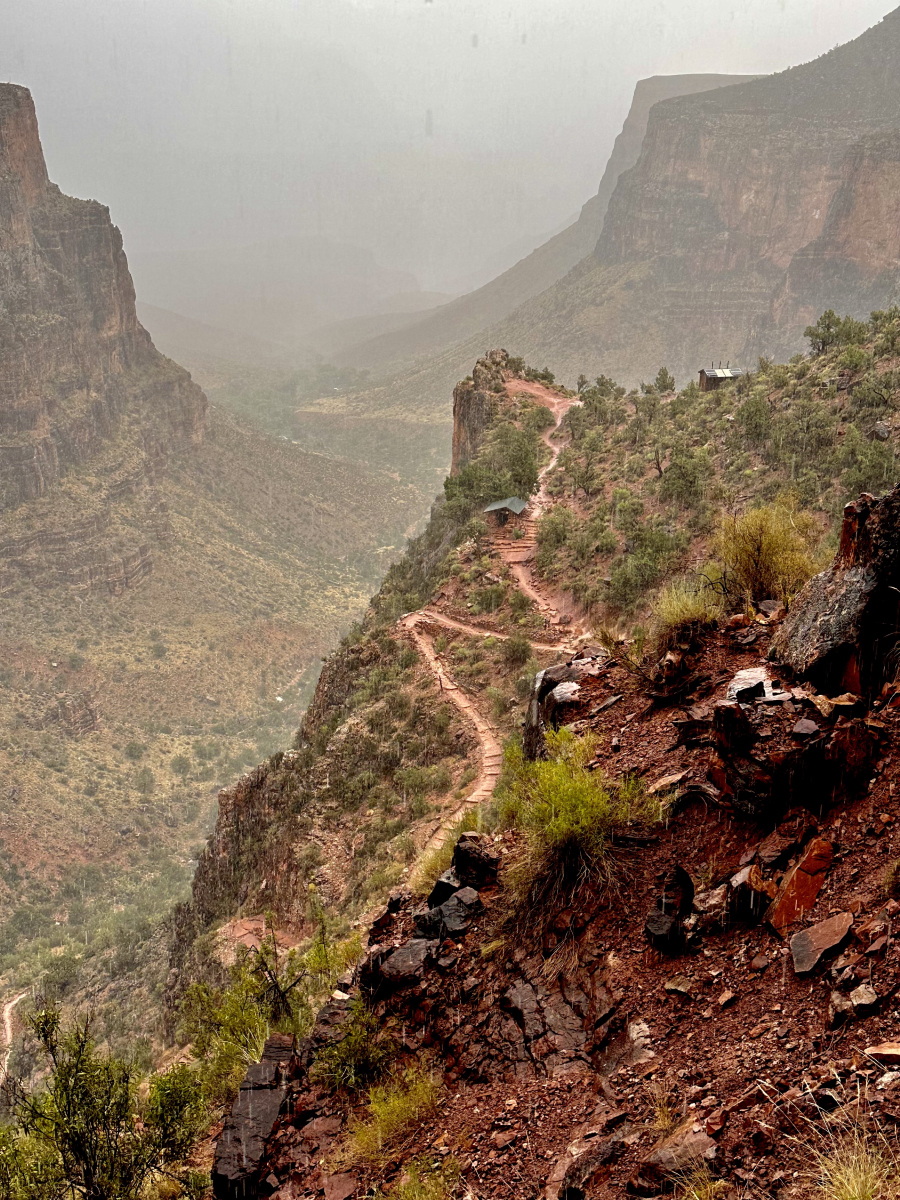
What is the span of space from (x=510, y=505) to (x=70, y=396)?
72.8 metres

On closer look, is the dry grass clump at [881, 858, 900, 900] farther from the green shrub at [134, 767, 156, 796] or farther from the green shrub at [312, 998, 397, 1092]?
the green shrub at [134, 767, 156, 796]

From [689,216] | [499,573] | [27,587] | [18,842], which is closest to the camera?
[499,573]

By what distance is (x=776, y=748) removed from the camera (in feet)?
25.2

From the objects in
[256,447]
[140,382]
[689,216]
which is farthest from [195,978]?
[689,216]

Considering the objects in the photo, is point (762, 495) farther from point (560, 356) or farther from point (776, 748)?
point (560, 356)

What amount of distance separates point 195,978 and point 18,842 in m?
36.7

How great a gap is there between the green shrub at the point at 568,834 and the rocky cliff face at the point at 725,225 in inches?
5252

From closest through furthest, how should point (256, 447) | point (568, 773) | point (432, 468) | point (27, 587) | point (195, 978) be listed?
1. point (568, 773)
2. point (195, 978)
3. point (27, 587)
4. point (256, 447)
5. point (432, 468)

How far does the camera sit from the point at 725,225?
15012 centimetres

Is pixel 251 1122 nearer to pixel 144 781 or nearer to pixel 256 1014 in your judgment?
pixel 256 1014

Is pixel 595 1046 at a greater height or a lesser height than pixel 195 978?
greater

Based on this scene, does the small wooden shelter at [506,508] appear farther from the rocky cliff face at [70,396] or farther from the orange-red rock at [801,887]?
the rocky cliff face at [70,396]

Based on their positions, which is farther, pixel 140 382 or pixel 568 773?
pixel 140 382

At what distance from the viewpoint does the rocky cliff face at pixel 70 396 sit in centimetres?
8200
